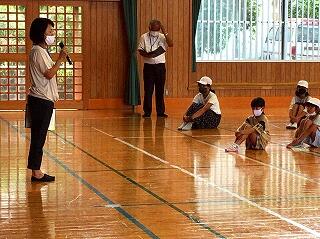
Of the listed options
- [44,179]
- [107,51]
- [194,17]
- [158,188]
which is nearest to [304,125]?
[158,188]

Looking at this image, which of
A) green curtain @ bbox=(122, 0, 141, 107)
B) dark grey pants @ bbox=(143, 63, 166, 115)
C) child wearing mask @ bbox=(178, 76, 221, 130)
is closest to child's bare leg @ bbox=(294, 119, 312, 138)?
child wearing mask @ bbox=(178, 76, 221, 130)

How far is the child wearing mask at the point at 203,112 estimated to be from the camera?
11617 mm

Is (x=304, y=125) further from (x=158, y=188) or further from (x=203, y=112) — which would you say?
(x=158, y=188)

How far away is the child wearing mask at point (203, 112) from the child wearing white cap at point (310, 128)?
7.00 feet

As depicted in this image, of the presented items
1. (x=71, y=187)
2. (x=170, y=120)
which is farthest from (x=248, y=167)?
(x=170, y=120)

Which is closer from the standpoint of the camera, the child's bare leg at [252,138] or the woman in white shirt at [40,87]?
the woman in white shirt at [40,87]

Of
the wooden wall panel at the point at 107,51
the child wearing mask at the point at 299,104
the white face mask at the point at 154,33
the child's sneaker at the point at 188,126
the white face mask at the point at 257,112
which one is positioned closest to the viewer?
the white face mask at the point at 257,112

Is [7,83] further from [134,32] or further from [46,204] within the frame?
[46,204]

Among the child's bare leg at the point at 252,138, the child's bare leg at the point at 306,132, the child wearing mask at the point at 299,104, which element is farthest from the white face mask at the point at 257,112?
the child wearing mask at the point at 299,104

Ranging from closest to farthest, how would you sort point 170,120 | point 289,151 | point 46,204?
point 46,204 < point 289,151 < point 170,120

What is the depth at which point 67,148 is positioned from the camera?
31.5 feet

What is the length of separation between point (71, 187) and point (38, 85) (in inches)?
35.9

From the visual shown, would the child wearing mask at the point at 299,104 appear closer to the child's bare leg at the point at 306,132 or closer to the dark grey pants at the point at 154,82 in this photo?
the child's bare leg at the point at 306,132

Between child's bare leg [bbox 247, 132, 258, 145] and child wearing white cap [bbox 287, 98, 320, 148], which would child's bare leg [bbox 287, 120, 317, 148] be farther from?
child's bare leg [bbox 247, 132, 258, 145]
